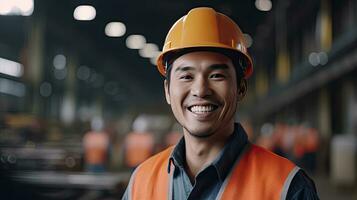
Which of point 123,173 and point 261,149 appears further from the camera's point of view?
point 123,173

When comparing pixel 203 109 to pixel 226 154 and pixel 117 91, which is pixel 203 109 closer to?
pixel 226 154

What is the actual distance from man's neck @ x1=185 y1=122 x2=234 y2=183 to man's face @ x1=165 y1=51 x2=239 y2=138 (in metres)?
0.03

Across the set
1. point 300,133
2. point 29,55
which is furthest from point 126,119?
point 300,133

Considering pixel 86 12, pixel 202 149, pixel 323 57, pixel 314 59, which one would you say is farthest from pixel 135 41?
pixel 314 59

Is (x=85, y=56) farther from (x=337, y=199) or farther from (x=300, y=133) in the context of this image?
(x=300, y=133)

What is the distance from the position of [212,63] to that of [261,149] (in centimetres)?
28

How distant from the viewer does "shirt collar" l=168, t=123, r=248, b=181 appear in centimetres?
132

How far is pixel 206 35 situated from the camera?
1.29 metres

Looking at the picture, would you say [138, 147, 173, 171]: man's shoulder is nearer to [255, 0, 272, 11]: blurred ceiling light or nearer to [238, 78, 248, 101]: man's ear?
[238, 78, 248, 101]: man's ear

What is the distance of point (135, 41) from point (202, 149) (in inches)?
102

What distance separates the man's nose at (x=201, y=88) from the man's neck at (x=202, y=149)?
0.39 ft

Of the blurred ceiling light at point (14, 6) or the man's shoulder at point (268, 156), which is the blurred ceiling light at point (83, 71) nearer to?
the blurred ceiling light at point (14, 6)

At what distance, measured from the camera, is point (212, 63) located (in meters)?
1.27

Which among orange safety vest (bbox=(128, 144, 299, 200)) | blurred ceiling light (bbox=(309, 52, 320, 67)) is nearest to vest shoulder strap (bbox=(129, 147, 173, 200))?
orange safety vest (bbox=(128, 144, 299, 200))
